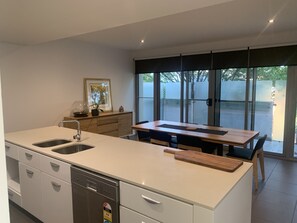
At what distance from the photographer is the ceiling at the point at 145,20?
2006mm

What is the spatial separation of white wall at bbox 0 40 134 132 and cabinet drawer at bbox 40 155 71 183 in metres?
2.46

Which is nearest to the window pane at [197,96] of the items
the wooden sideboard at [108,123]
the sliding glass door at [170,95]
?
the sliding glass door at [170,95]

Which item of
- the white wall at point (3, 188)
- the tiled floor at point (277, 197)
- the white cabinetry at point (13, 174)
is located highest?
the white wall at point (3, 188)

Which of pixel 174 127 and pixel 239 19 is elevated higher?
pixel 239 19

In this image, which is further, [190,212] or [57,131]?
[57,131]

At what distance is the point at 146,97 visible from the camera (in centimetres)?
666

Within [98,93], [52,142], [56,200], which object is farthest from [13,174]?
[98,93]

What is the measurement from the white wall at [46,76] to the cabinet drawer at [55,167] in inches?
96.8

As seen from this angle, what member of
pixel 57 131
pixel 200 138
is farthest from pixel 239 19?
pixel 57 131

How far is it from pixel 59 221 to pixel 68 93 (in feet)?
11.1

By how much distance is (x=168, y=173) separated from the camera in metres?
1.62

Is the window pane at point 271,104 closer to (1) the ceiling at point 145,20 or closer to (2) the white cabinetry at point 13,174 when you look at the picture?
(1) the ceiling at point 145,20

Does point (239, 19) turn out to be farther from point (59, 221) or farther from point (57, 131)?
point (59, 221)

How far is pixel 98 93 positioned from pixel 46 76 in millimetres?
1353
